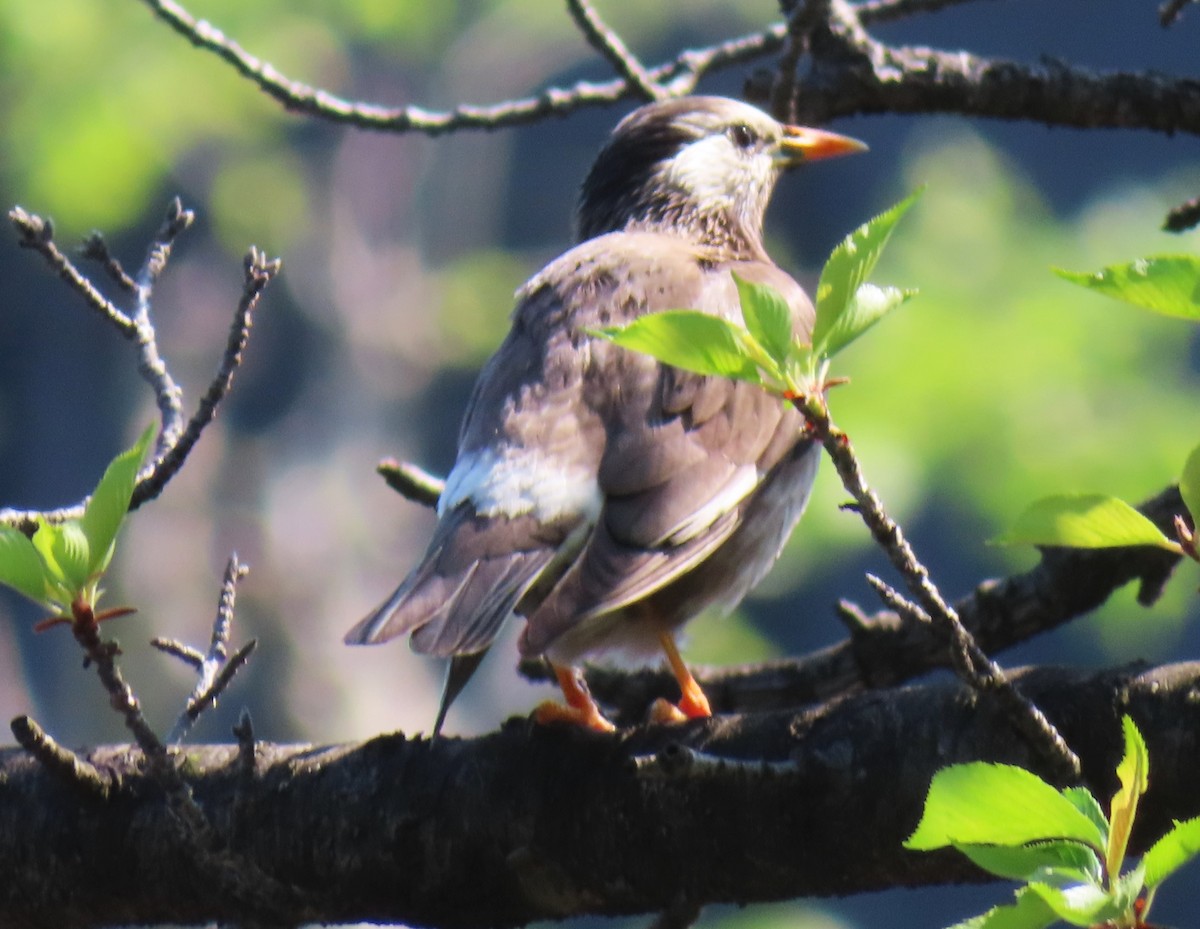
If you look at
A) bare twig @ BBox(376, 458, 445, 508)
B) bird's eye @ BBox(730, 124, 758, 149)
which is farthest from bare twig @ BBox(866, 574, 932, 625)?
bird's eye @ BBox(730, 124, 758, 149)

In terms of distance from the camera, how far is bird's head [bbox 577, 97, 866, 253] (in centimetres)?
536

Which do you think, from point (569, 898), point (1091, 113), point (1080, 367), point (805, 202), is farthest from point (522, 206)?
point (569, 898)

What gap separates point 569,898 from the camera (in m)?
2.59

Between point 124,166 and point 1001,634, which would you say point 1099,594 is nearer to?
point 1001,634

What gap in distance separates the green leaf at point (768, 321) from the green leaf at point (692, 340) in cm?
2

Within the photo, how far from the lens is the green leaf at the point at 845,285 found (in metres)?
1.80

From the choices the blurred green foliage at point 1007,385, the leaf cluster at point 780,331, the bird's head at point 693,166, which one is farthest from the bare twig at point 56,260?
the blurred green foliage at point 1007,385

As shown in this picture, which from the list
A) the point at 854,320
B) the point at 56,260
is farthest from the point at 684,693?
the point at 854,320

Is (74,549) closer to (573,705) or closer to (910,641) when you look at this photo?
(573,705)

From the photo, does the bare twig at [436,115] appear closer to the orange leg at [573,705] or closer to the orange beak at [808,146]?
the orange beak at [808,146]

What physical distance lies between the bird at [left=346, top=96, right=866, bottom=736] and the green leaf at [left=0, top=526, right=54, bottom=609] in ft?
3.18

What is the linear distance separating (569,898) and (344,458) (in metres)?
8.42

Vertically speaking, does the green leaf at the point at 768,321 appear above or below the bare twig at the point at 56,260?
below

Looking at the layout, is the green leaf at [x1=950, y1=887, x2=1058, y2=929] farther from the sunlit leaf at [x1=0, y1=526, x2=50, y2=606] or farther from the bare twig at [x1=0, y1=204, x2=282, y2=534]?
the bare twig at [x1=0, y1=204, x2=282, y2=534]
